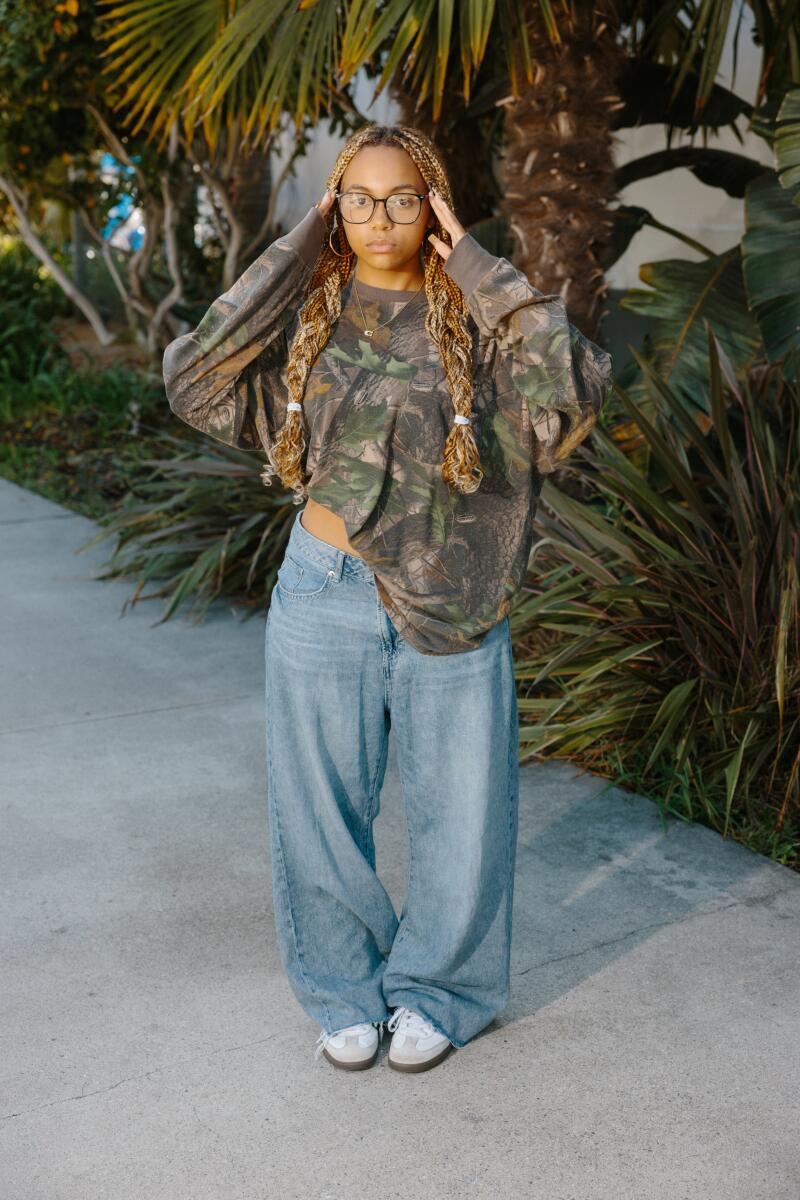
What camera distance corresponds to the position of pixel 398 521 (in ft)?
9.13

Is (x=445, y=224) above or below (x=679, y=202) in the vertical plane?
below

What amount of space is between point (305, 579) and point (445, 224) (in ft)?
2.42

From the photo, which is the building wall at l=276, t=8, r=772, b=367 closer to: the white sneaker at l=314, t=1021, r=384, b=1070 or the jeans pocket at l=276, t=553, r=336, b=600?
the jeans pocket at l=276, t=553, r=336, b=600

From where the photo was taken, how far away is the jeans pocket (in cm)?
284

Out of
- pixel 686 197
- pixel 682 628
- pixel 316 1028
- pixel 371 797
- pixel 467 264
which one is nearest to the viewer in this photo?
pixel 467 264

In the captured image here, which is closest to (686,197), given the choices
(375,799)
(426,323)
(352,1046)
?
(426,323)

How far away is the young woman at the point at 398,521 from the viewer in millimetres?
2713

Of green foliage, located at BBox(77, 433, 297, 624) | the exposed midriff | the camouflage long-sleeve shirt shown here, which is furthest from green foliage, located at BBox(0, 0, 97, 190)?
the exposed midriff

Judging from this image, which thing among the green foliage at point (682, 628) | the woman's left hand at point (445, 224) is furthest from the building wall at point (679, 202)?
the woman's left hand at point (445, 224)

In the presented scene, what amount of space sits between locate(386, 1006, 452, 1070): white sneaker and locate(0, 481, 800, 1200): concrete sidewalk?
1.5 inches

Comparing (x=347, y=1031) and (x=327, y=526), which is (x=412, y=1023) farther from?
(x=327, y=526)

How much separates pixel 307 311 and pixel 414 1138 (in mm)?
1637

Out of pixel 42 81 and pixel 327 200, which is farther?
pixel 42 81

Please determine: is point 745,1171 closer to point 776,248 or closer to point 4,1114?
point 4,1114
